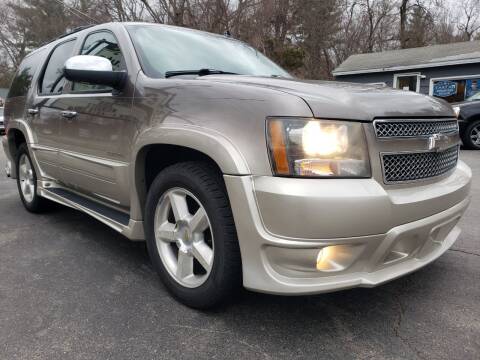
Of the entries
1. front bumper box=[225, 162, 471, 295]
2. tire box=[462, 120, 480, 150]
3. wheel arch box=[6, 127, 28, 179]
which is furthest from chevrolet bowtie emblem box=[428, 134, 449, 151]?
tire box=[462, 120, 480, 150]

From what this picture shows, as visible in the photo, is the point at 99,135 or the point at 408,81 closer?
the point at 99,135

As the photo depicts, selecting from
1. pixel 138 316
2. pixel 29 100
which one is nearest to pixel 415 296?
pixel 138 316

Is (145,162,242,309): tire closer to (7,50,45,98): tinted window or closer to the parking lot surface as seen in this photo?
the parking lot surface

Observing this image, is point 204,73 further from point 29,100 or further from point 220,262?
point 29,100

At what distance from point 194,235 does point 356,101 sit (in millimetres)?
1080

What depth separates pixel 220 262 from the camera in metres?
2.03

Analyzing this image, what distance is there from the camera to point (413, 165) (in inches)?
79.7

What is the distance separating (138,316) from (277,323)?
29.9 inches

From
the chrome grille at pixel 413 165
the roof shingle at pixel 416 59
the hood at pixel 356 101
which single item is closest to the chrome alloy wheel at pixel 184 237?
the hood at pixel 356 101

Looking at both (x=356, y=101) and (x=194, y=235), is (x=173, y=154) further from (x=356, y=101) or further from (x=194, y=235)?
(x=356, y=101)

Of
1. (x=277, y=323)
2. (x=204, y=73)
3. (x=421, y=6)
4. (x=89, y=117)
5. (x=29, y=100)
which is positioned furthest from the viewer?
(x=421, y=6)

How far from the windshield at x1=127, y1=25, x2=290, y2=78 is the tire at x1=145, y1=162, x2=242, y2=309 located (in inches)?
30.1

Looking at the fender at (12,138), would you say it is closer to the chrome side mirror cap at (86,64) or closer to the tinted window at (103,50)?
the tinted window at (103,50)

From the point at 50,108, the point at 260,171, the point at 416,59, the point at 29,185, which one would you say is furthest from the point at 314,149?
the point at 416,59
